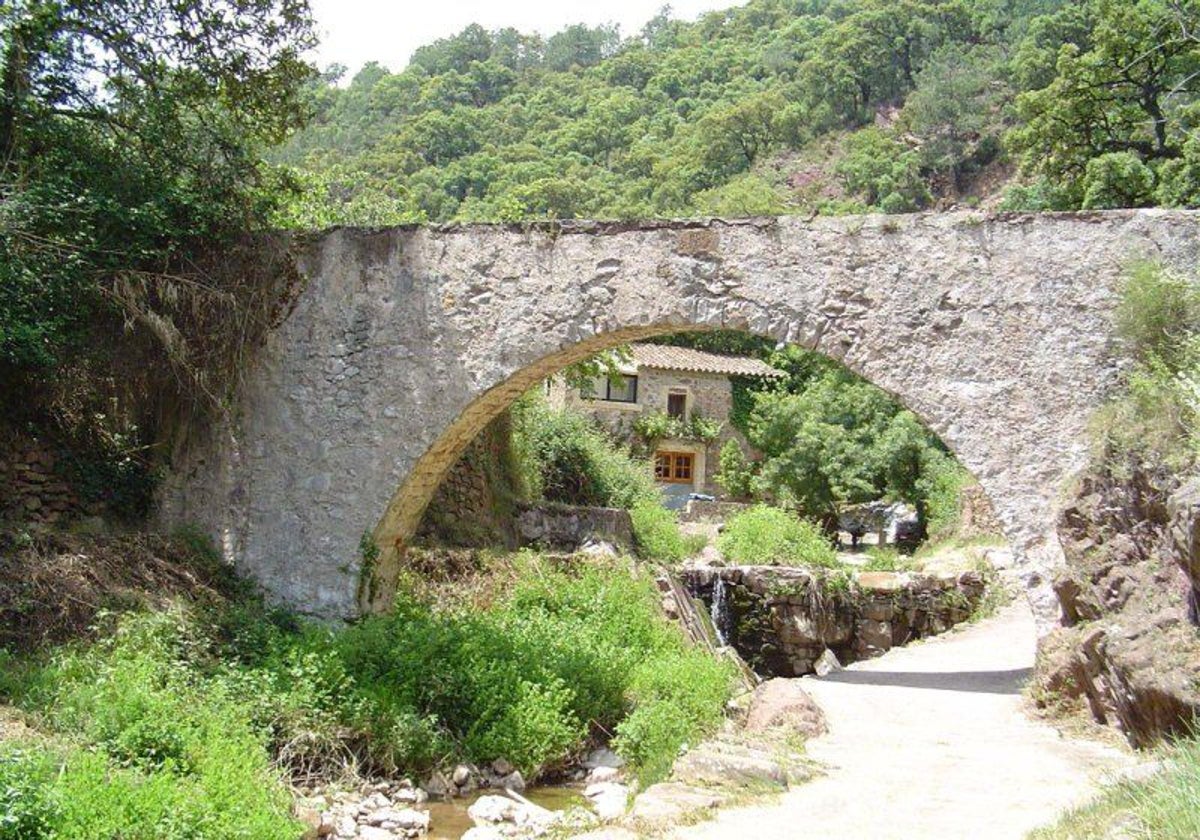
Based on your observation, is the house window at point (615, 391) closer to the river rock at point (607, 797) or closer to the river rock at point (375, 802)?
the river rock at point (607, 797)

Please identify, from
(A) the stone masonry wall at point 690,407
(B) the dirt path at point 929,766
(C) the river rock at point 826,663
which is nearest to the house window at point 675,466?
(A) the stone masonry wall at point 690,407

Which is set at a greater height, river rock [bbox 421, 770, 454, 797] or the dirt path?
the dirt path

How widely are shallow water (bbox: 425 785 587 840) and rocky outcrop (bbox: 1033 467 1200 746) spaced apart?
9.85ft

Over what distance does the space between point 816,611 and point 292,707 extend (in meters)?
8.01

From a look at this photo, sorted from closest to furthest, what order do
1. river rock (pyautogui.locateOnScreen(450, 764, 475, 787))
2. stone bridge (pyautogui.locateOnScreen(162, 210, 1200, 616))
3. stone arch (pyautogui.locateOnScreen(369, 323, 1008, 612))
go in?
river rock (pyautogui.locateOnScreen(450, 764, 475, 787)) → stone bridge (pyautogui.locateOnScreen(162, 210, 1200, 616)) → stone arch (pyautogui.locateOnScreen(369, 323, 1008, 612))

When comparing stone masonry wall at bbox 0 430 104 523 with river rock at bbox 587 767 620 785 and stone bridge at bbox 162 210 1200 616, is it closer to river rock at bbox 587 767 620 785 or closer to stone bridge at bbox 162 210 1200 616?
stone bridge at bbox 162 210 1200 616

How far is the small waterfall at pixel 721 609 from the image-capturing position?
43.4 ft

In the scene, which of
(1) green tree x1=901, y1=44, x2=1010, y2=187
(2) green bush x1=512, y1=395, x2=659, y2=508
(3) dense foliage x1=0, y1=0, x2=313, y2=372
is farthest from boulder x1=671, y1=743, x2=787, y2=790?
(1) green tree x1=901, y1=44, x2=1010, y2=187

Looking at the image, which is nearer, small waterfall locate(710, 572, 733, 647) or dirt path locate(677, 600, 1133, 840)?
dirt path locate(677, 600, 1133, 840)

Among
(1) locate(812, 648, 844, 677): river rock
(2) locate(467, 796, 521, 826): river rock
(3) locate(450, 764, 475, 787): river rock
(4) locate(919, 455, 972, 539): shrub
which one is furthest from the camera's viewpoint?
(4) locate(919, 455, 972, 539): shrub

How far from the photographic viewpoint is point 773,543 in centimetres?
1489

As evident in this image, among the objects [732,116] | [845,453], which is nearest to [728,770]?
[845,453]

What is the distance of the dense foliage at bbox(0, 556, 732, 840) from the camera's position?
191 inches

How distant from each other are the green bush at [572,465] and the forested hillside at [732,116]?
11.9m
